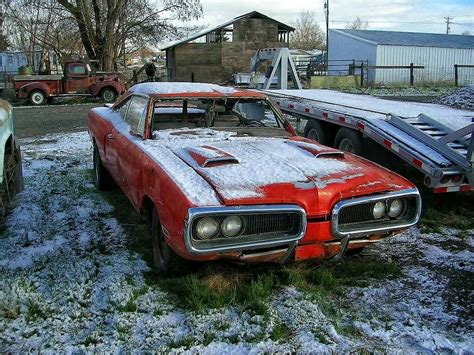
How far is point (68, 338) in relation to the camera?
304cm

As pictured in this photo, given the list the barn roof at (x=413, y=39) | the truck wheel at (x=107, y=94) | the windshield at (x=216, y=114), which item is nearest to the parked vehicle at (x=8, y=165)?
the windshield at (x=216, y=114)

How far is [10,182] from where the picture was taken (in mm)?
5695

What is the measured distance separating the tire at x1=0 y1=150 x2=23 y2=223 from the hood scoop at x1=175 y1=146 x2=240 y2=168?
1987 millimetres

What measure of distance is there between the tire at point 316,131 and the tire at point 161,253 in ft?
13.4

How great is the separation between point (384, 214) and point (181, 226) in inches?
58.8

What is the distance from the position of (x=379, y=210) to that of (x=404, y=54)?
125ft

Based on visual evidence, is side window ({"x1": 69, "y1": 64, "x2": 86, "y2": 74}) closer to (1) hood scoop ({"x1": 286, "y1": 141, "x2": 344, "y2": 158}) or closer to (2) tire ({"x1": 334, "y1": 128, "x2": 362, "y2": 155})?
(2) tire ({"x1": 334, "y1": 128, "x2": 362, "y2": 155})

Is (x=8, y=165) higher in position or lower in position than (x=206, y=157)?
lower

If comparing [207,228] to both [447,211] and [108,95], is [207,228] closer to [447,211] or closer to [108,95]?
[447,211]

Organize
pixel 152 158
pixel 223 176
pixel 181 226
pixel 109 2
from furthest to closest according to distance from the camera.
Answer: pixel 109 2 → pixel 152 158 → pixel 223 176 → pixel 181 226

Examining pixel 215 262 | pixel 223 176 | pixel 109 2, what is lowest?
pixel 215 262

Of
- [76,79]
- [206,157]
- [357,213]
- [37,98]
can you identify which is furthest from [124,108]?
[76,79]

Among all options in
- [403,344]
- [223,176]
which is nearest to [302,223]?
[223,176]

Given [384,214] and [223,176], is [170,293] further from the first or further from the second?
[384,214]
